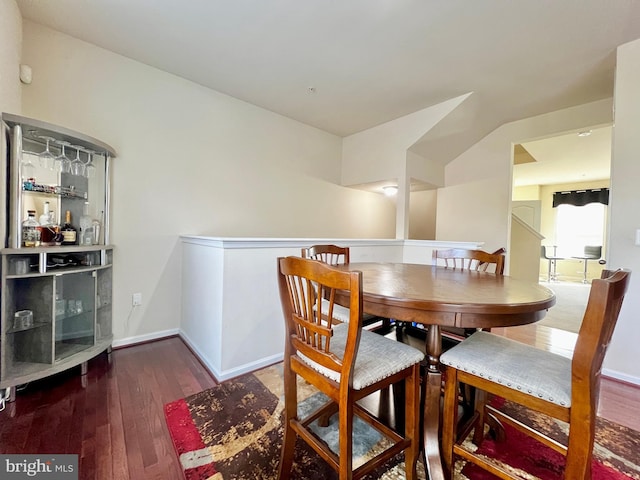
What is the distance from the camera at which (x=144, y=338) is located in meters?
2.61

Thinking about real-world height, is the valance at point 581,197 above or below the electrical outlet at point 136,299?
above

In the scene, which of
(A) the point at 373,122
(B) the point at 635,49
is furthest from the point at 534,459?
(A) the point at 373,122

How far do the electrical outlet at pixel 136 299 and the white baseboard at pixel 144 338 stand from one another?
303 millimetres

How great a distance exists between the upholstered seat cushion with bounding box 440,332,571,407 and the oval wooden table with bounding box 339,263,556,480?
0.13m

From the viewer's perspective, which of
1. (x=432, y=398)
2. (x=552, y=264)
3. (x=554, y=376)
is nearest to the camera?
(x=554, y=376)

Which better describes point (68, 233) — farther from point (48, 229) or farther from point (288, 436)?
point (288, 436)

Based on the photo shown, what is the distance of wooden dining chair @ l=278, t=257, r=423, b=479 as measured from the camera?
3.09 ft

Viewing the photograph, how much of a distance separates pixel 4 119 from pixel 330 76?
8.07ft

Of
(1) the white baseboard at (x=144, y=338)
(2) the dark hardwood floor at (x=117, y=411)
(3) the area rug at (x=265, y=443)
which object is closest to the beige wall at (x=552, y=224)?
(2) the dark hardwood floor at (x=117, y=411)

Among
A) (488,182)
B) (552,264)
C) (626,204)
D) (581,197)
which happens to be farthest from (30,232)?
(581,197)

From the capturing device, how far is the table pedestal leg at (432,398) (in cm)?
119

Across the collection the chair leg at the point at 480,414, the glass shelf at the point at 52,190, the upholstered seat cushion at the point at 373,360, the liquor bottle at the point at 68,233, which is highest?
the glass shelf at the point at 52,190

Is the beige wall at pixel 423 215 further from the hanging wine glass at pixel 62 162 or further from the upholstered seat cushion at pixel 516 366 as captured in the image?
the hanging wine glass at pixel 62 162

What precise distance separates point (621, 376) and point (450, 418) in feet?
6.93
